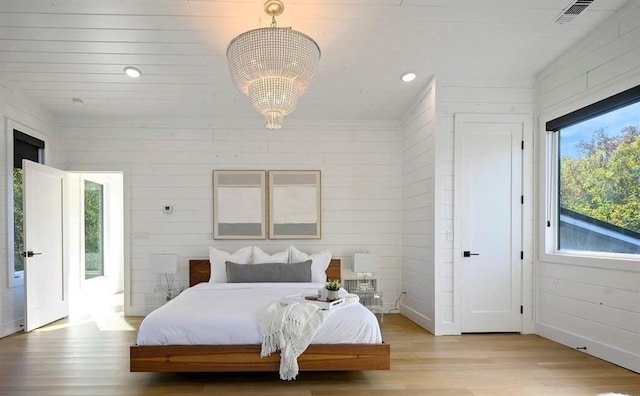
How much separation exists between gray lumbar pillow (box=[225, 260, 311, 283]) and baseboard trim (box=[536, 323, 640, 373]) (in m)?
A: 2.70

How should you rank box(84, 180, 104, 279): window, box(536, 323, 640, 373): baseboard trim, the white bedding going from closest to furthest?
the white bedding
box(536, 323, 640, 373): baseboard trim
box(84, 180, 104, 279): window

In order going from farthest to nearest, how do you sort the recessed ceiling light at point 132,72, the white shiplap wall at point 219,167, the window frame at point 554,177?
1. the white shiplap wall at point 219,167
2. the recessed ceiling light at point 132,72
3. the window frame at point 554,177

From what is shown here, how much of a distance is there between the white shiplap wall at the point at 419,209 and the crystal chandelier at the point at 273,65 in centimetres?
Result: 215

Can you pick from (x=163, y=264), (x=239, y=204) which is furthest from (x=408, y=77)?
(x=163, y=264)

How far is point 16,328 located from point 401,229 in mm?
A: 4935

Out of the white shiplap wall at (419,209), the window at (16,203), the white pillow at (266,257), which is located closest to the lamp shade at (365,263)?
the white shiplap wall at (419,209)

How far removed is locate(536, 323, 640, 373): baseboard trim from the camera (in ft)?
11.0

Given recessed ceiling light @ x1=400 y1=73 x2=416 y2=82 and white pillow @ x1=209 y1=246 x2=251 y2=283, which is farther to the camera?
white pillow @ x1=209 y1=246 x2=251 y2=283

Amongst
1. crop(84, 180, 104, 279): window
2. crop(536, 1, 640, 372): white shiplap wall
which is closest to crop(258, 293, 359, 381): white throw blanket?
crop(536, 1, 640, 372): white shiplap wall

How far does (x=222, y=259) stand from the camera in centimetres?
512

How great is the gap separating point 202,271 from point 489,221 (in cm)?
371

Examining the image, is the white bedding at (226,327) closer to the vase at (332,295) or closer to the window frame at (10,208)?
the vase at (332,295)

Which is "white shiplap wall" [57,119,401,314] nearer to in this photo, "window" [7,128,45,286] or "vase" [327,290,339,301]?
"window" [7,128,45,286]

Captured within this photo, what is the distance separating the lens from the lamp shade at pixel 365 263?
5230 millimetres
